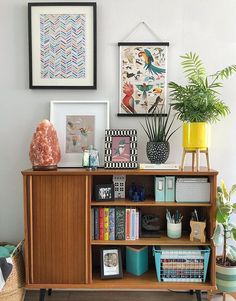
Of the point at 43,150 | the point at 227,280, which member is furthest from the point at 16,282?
the point at 227,280

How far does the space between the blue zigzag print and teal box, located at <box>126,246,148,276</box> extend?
4.17 feet

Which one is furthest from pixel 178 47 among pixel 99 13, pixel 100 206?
pixel 100 206

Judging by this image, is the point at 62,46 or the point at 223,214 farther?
the point at 62,46

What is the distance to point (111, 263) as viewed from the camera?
73.7 inches

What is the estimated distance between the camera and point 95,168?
183 cm

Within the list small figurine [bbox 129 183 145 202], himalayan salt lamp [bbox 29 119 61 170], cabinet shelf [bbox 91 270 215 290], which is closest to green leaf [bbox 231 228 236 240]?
cabinet shelf [bbox 91 270 215 290]

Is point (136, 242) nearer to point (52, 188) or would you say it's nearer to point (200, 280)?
point (200, 280)

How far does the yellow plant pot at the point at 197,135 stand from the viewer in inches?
69.5

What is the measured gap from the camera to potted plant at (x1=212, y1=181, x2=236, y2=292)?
67.1 inches

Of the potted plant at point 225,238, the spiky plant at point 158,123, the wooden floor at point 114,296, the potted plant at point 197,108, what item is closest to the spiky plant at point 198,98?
the potted plant at point 197,108

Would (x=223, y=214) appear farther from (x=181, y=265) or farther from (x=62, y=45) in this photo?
(x=62, y=45)

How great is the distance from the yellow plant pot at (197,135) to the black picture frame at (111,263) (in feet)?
2.80

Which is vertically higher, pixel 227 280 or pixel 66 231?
pixel 66 231

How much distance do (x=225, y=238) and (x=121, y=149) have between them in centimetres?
89
